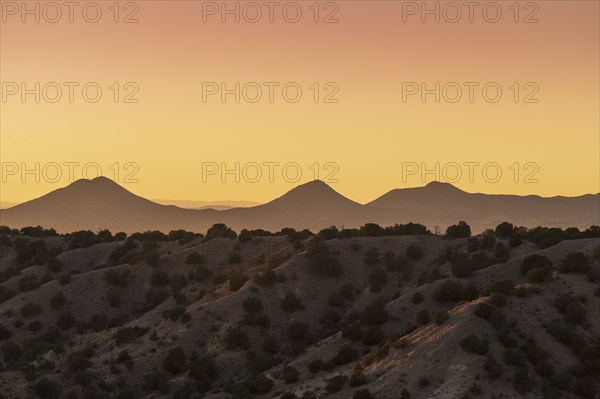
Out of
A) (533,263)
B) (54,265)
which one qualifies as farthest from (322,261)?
(54,265)

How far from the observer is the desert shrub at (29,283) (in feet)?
337

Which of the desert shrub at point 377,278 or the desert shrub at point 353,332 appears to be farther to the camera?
the desert shrub at point 377,278

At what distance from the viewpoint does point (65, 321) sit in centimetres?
9294

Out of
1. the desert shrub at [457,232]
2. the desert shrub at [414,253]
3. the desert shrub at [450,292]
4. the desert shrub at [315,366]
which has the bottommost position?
the desert shrub at [315,366]

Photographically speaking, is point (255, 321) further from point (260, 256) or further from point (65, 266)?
point (65, 266)

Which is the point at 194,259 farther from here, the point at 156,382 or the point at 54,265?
the point at 156,382

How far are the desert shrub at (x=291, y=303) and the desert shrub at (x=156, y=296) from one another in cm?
1815

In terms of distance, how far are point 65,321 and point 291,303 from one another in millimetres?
27466

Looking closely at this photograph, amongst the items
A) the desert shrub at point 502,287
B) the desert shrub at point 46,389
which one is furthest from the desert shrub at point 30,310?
the desert shrub at point 502,287

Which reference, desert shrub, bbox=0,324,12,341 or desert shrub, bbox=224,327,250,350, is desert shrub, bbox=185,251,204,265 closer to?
desert shrub, bbox=0,324,12,341

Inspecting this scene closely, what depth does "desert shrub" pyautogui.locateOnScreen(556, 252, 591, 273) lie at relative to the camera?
72.6 m

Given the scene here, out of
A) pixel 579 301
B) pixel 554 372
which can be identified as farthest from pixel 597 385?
pixel 579 301

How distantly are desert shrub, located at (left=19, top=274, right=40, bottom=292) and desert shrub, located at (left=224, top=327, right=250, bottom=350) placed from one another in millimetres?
35654

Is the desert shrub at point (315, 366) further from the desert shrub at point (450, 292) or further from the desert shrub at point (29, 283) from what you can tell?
the desert shrub at point (29, 283)
